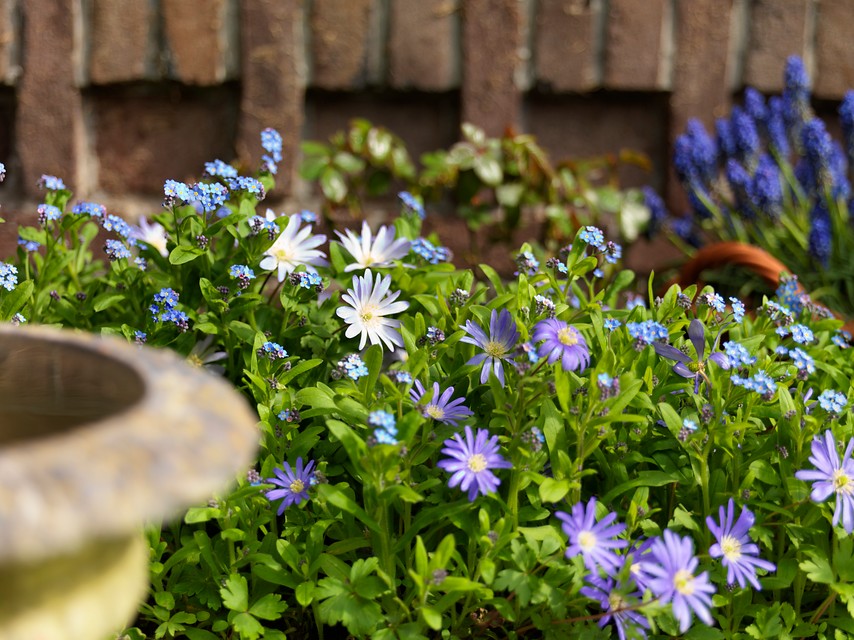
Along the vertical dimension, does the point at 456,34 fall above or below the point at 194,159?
above

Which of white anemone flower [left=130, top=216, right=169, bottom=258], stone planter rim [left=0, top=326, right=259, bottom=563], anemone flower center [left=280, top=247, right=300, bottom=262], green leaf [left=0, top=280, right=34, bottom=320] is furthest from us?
white anemone flower [left=130, top=216, right=169, bottom=258]

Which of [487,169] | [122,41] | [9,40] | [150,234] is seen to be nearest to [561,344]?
[150,234]

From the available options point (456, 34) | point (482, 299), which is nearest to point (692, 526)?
point (482, 299)

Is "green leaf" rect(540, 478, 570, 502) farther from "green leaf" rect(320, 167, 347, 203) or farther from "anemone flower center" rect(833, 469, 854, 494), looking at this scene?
"green leaf" rect(320, 167, 347, 203)

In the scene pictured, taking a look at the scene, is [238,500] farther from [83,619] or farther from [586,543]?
[83,619]

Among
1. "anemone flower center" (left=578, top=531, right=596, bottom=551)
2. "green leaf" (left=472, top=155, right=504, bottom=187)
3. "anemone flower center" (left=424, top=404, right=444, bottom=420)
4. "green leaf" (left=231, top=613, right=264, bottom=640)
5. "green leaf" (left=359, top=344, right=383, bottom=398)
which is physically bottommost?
"green leaf" (left=231, top=613, right=264, bottom=640)

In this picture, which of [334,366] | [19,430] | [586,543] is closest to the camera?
[19,430]

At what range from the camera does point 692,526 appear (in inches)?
44.9

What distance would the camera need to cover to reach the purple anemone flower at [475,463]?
1056 mm

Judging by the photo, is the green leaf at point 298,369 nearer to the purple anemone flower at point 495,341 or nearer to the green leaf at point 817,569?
the purple anemone flower at point 495,341

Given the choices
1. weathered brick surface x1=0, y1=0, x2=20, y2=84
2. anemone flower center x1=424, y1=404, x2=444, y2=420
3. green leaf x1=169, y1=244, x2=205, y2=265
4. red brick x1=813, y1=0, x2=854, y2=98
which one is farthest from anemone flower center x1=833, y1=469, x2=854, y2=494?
weathered brick surface x1=0, y1=0, x2=20, y2=84

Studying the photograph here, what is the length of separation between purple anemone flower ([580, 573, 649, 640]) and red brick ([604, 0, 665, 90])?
70.9 inches

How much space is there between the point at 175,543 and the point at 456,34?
1.69 m

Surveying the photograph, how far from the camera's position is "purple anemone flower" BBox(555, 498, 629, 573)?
1.04 metres
